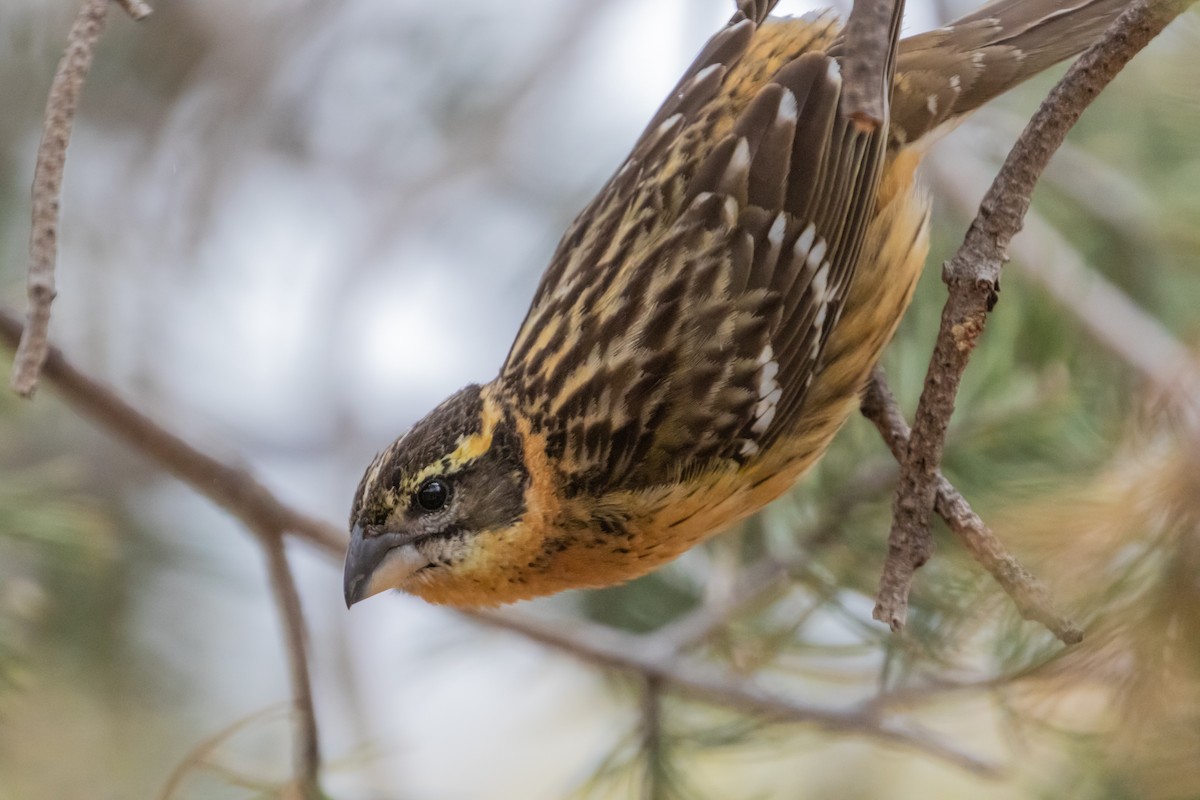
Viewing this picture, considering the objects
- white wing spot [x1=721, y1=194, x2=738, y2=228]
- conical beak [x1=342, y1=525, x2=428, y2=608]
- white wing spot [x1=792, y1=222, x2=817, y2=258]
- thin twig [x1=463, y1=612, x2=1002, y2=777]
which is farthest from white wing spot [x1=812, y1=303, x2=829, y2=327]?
conical beak [x1=342, y1=525, x2=428, y2=608]

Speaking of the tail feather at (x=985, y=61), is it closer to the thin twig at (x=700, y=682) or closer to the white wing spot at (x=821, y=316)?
the white wing spot at (x=821, y=316)

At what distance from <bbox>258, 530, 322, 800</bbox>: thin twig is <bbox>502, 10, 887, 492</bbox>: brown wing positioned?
0.58 m

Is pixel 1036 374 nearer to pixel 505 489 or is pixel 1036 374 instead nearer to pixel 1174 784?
pixel 505 489

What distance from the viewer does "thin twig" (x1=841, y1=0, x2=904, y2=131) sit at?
1050 mm

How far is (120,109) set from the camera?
169 inches

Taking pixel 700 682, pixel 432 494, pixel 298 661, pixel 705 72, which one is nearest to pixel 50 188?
pixel 432 494

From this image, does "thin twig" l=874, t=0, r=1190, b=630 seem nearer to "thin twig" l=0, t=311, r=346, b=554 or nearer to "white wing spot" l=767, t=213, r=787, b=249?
"white wing spot" l=767, t=213, r=787, b=249

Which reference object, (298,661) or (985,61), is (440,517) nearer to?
(298,661)

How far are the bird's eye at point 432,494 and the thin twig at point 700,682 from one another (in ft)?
1.41

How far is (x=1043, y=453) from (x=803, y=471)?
1.87 feet

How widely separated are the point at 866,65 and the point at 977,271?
57 cm

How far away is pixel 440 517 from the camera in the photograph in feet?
7.11

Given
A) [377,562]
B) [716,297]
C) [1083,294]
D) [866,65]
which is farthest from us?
[1083,294]

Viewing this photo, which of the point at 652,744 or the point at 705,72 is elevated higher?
the point at 705,72
